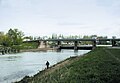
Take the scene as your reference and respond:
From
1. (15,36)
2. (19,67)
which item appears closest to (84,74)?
(19,67)

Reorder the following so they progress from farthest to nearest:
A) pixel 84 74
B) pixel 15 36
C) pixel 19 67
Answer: pixel 15 36 → pixel 19 67 → pixel 84 74

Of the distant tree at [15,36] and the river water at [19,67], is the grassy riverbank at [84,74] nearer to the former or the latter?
the river water at [19,67]

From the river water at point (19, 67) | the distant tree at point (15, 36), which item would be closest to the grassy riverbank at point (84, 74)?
the river water at point (19, 67)

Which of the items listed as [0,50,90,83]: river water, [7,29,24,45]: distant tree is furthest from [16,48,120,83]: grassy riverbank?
[7,29,24,45]: distant tree

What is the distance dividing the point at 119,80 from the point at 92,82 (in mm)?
1899

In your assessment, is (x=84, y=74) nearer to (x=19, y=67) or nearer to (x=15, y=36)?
(x=19, y=67)

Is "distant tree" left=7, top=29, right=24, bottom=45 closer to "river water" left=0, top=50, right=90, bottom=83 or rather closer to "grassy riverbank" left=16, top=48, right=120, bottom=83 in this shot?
"river water" left=0, top=50, right=90, bottom=83

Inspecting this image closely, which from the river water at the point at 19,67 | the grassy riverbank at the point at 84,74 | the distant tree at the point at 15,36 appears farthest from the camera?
the distant tree at the point at 15,36

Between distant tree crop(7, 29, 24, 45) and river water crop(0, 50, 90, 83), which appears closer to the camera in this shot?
river water crop(0, 50, 90, 83)

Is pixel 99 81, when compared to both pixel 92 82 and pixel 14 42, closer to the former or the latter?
pixel 92 82

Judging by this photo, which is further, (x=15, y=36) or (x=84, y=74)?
(x=15, y=36)

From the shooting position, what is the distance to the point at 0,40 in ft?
557

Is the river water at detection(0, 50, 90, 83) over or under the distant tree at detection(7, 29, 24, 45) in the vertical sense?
under

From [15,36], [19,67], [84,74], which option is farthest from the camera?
[15,36]
